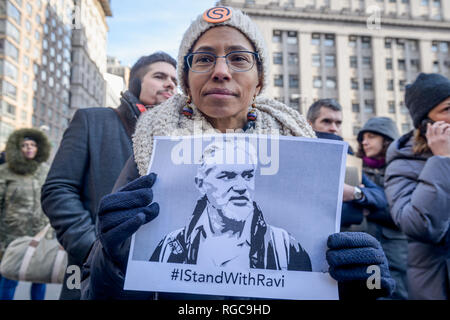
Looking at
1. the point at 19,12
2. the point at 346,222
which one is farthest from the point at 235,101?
the point at 19,12

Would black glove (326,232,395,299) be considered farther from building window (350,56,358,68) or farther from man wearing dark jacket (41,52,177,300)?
building window (350,56,358,68)

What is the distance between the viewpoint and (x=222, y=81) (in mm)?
1021

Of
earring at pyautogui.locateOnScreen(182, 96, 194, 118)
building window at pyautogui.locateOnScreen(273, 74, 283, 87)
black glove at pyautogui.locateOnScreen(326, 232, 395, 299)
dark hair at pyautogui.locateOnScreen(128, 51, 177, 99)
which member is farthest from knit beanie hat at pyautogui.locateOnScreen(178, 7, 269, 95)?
building window at pyautogui.locateOnScreen(273, 74, 283, 87)

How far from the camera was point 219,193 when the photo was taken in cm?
88

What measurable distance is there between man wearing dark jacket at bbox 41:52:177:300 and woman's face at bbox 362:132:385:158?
6.54 feet

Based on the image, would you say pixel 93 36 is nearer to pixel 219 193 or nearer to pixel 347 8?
pixel 219 193

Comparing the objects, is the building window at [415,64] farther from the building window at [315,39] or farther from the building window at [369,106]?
the building window at [315,39]

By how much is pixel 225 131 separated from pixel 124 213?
18.6 inches

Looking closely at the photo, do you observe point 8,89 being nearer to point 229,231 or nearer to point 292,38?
point 292,38

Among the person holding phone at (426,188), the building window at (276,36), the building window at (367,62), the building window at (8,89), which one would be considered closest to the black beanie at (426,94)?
the person holding phone at (426,188)

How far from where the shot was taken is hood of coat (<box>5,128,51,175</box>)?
370cm

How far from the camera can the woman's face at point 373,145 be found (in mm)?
2768
